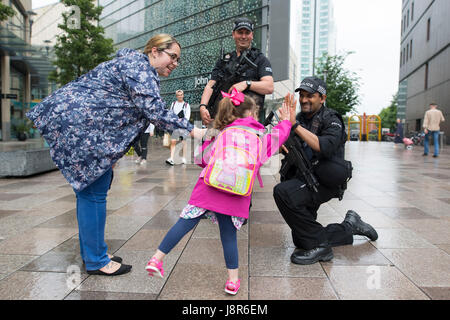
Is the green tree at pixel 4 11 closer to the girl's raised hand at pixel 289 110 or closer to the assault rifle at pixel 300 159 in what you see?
the assault rifle at pixel 300 159

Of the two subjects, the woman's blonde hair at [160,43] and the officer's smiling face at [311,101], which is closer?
the woman's blonde hair at [160,43]

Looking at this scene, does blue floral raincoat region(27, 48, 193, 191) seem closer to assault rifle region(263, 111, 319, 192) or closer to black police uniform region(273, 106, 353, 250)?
assault rifle region(263, 111, 319, 192)

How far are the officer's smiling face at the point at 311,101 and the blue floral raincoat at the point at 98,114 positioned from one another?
117cm

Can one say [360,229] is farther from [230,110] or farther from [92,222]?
[92,222]

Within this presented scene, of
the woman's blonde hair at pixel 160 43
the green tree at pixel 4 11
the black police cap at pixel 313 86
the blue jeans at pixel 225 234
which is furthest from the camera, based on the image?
the green tree at pixel 4 11

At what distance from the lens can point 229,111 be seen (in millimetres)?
2529

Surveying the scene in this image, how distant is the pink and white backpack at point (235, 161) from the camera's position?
95.3 inches

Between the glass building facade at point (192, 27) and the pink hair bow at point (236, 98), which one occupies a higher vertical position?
the glass building facade at point (192, 27)

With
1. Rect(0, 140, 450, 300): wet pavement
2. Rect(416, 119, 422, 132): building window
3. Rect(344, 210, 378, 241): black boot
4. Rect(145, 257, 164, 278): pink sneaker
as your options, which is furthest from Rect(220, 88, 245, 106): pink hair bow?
Rect(416, 119, 422, 132): building window

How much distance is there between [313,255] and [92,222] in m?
1.73

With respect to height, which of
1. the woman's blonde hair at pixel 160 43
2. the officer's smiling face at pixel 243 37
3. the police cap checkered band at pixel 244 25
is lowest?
the woman's blonde hair at pixel 160 43

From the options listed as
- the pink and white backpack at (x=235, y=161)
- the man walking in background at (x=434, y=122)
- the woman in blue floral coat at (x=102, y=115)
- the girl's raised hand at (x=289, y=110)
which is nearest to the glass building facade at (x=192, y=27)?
the man walking in background at (x=434, y=122)

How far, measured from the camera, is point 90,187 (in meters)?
2.76

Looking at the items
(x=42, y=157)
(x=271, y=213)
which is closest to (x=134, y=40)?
(x=42, y=157)
